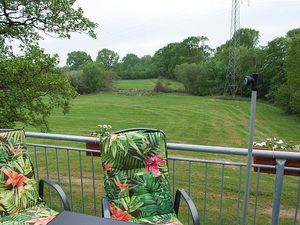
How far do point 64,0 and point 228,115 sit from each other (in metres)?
21.6

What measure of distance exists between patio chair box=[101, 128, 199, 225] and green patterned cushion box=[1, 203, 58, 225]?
1.65ft

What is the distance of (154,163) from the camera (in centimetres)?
262

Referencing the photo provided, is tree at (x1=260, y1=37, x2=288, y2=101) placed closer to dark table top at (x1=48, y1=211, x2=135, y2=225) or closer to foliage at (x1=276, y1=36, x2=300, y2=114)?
foliage at (x1=276, y1=36, x2=300, y2=114)

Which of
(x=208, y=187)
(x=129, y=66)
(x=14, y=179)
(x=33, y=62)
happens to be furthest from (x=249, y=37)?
(x=14, y=179)

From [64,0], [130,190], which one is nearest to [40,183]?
[130,190]

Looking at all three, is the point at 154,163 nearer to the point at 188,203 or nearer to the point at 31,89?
the point at 188,203

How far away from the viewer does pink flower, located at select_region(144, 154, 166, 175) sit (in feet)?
8.57

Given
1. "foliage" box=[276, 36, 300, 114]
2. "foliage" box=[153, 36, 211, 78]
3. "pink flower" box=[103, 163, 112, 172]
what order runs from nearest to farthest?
"pink flower" box=[103, 163, 112, 172] → "foliage" box=[276, 36, 300, 114] → "foliage" box=[153, 36, 211, 78]

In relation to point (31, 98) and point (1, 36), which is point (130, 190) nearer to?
point (31, 98)

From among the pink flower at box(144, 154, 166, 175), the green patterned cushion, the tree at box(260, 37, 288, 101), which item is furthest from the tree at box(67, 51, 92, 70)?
the pink flower at box(144, 154, 166, 175)

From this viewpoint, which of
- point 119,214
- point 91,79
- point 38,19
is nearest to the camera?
point 119,214

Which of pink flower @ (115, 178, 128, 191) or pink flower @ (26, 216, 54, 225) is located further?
pink flower @ (115, 178, 128, 191)

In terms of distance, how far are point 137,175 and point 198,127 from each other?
19377 millimetres

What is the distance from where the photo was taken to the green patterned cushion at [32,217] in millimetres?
2318
